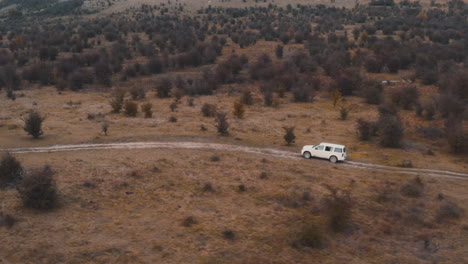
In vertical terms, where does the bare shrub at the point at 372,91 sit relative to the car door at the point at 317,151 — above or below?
above

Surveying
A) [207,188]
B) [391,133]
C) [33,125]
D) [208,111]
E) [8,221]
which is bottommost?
[207,188]

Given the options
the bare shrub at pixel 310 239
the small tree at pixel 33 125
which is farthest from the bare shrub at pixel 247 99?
the bare shrub at pixel 310 239

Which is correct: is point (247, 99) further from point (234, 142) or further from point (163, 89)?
point (234, 142)

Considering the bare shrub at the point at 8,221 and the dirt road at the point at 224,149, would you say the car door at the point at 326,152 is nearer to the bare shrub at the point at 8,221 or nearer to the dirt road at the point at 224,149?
the dirt road at the point at 224,149

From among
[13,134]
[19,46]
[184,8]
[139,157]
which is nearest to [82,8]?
[184,8]

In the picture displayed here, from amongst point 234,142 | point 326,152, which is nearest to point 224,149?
point 234,142

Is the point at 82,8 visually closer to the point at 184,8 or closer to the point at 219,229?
the point at 184,8

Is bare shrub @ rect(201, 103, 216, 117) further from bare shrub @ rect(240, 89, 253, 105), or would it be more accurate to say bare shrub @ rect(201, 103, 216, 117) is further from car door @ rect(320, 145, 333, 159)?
car door @ rect(320, 145, 333, 159)
